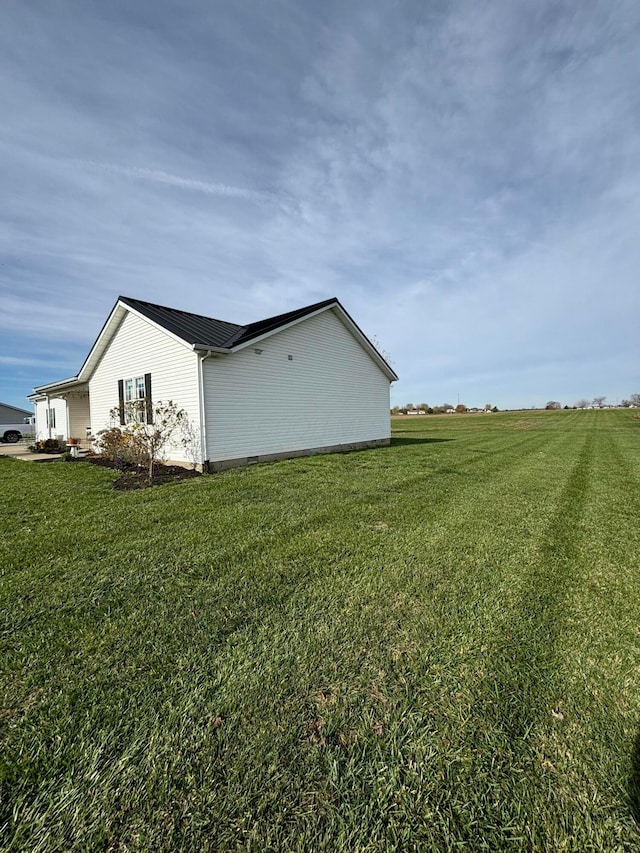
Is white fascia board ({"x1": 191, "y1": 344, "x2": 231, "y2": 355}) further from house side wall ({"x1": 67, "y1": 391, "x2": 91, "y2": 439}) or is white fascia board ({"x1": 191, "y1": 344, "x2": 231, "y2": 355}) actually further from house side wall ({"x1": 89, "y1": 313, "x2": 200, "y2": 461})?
house side wall ({"x1": 67, "y1": 391, "x2": 91, "y2": 439})

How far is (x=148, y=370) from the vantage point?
11281 millimetres

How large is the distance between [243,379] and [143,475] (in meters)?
3.84

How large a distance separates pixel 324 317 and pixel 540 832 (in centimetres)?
1338

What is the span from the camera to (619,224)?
54.1ft

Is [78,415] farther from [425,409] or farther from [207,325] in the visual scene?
[425,409]

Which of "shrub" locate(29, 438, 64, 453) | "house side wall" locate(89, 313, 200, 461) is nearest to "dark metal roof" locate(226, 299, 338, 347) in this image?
"house side wall" locate(89, 313, 200, 461)

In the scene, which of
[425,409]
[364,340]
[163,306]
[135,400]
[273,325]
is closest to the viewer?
[273,325]

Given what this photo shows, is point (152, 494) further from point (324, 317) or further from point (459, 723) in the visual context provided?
point (324, 317)

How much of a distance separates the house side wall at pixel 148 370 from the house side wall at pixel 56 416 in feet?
17.5


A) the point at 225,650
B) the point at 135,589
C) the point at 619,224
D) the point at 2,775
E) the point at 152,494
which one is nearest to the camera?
the point at 2,775

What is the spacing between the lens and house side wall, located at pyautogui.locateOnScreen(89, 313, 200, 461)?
9742 mm

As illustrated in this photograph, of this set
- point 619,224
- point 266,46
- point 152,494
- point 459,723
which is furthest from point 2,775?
point 619,224

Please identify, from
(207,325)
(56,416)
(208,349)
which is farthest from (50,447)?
(208,349)

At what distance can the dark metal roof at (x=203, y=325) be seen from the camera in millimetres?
9914
